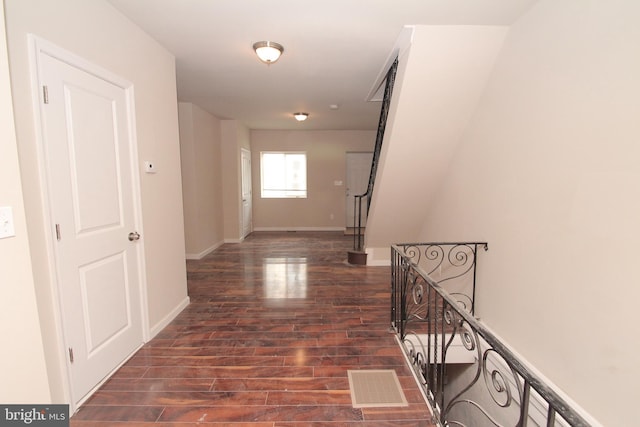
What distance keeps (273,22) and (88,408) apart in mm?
2836

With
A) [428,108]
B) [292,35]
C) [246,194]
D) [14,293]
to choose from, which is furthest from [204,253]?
[428,108]

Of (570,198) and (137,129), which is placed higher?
(137,129)

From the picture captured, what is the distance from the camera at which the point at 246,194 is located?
6977 millimetres

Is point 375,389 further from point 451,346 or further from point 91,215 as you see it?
point 91,215

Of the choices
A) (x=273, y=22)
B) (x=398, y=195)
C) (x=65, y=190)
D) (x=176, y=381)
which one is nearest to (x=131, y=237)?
(x=65, y=190)

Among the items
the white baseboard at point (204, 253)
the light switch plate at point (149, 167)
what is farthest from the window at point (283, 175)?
the light switch plate at point (149, 167)

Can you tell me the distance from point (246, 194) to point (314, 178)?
1.75 meters

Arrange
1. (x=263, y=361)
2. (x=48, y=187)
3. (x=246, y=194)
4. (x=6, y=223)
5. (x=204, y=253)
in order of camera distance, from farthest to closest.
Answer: (x=246, y=194) < (x=204, y=253) < (x=263, y=361) < (x=48, y=187) < (x=6, y=223)

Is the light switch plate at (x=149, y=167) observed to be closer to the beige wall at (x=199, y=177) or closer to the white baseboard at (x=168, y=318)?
the white baseboard at (x=168, y=318)

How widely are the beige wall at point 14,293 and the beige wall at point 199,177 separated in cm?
367

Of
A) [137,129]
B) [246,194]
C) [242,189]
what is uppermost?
[137,129]

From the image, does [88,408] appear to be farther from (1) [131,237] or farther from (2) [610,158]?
(2) [610,158]

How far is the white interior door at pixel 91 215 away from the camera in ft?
5.55

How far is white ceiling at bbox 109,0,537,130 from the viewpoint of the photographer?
2.06 m
